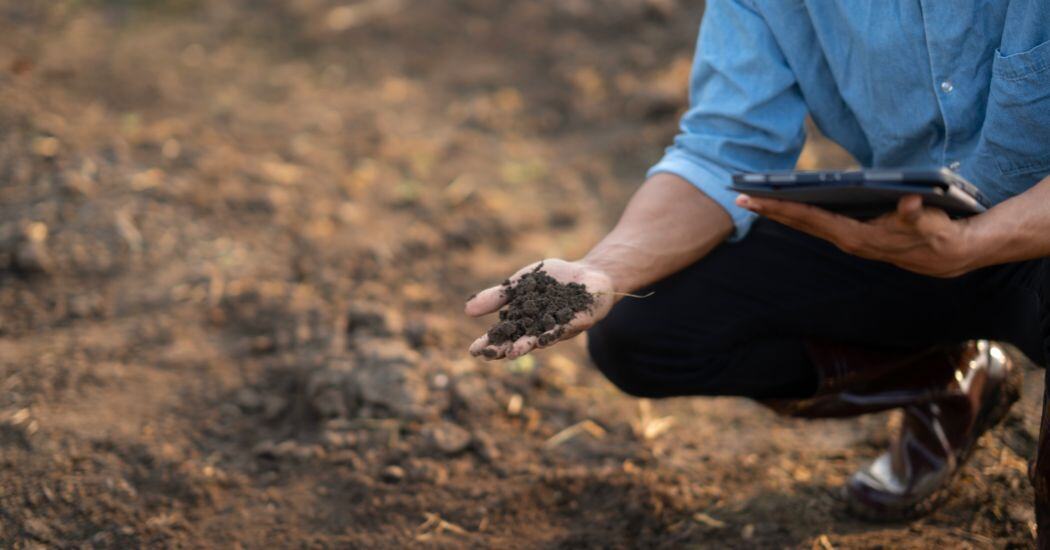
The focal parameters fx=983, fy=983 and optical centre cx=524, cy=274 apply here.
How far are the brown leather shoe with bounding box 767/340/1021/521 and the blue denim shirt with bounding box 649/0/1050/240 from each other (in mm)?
424

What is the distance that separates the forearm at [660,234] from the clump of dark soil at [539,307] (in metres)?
0.12

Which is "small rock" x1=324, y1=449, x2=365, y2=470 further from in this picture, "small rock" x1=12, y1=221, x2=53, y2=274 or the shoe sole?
"small rock" x1=12, y1=221, x2=53, y2=274

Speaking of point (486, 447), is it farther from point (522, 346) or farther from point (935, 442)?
point (935, 442)

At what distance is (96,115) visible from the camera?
4109 mm

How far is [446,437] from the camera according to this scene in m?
2.48

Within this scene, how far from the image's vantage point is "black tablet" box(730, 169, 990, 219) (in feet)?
4.78

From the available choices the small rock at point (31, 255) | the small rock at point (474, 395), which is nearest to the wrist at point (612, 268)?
the small rock at point (474, 395)

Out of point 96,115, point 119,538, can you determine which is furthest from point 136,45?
point 119,538

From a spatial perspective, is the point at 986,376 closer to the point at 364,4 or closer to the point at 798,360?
Answer: the point at 798,360

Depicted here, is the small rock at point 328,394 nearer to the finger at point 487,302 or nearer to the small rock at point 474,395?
the small rock at point 474,395

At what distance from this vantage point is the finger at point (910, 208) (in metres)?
1.48

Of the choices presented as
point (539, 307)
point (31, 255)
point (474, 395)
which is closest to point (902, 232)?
point (539, 307)

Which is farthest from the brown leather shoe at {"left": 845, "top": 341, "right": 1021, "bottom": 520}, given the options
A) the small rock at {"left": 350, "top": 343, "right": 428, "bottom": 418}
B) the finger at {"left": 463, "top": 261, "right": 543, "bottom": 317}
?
the small rock at {"left": 350, "top": 343, "right": 428, "bottom": 418}

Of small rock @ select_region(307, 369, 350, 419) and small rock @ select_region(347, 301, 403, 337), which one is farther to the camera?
small rock @ select_region(347, 301, 403, 337)
